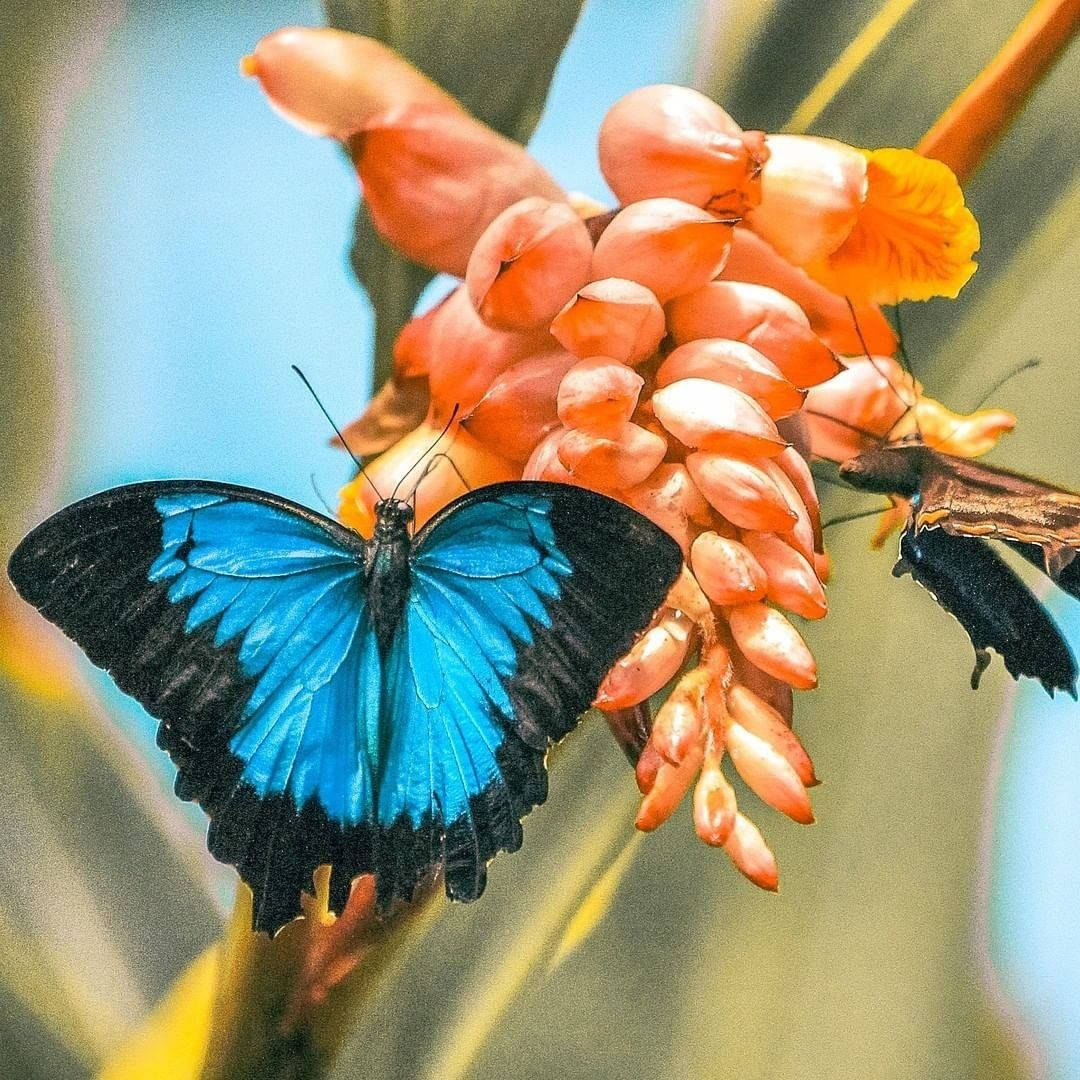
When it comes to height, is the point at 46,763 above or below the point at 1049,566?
below

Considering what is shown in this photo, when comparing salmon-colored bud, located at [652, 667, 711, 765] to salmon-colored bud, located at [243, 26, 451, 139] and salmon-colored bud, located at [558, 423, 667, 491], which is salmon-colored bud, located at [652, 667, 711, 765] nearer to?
salmon-colored bud, located at [558, 423, 667, 491]

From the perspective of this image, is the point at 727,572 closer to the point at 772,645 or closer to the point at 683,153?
the point at 772,645

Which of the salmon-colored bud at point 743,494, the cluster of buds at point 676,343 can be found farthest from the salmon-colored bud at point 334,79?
the salmon-colored bud at point 743,494

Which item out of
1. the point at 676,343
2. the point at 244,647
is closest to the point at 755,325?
the point at 676,343

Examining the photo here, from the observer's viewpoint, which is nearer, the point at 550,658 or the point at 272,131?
the point at 550,658

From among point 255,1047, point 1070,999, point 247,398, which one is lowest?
point 255,1047

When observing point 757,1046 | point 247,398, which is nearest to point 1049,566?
point 757,1046

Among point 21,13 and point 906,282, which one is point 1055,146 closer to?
point 906,282
